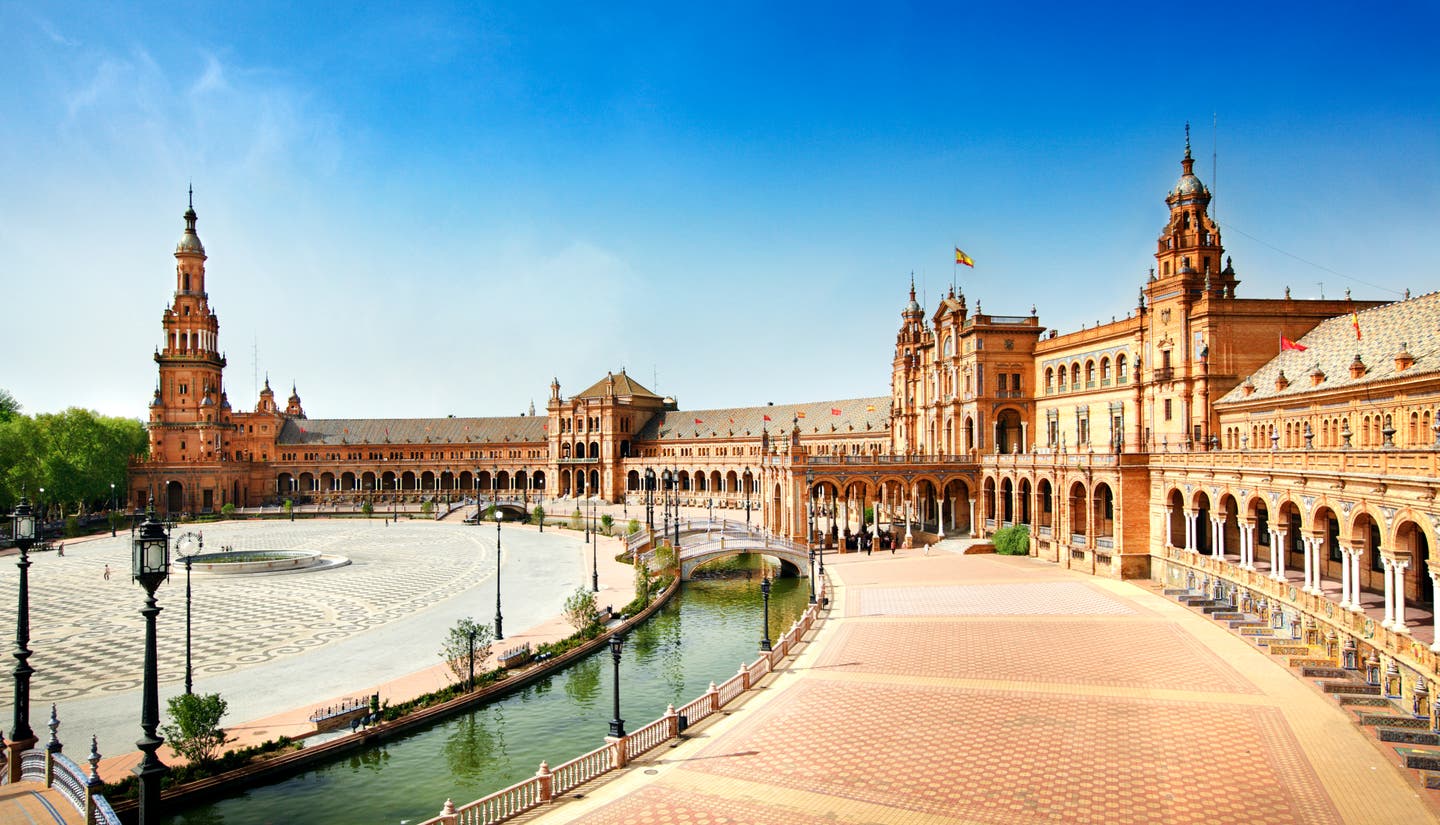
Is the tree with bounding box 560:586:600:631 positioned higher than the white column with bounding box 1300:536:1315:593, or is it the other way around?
the white column with bounding box 1300:536:1315:593

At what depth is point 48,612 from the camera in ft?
146

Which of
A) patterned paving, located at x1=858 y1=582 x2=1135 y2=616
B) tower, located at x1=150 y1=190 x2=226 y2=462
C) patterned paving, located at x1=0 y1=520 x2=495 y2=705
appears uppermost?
tower, located at x1=150 y1=190 x2=226 y2=462

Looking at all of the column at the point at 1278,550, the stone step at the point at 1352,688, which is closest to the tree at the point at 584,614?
the stone step at the point at 1352,688

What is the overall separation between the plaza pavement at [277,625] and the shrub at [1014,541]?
84.0ft

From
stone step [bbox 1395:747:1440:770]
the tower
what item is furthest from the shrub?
the tower

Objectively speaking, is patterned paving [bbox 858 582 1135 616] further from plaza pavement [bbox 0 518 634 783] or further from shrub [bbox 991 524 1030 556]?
plaza pavement [bbox 0 518 634 783]

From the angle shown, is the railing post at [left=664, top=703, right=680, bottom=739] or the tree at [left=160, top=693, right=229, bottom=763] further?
the railing post at [left=664, top=703, right=680, bottom=739]

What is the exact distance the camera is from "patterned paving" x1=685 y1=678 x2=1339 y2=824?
18766 millimetres

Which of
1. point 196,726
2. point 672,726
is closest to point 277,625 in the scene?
point 196,726

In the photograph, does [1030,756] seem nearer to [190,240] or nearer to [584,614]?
[584,614]

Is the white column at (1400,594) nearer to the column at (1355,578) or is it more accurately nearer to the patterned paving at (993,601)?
the column at (1355,578)

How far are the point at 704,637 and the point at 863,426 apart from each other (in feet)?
216

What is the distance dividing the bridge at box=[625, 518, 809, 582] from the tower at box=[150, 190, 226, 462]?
7068cm

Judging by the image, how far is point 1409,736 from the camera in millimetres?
21844
